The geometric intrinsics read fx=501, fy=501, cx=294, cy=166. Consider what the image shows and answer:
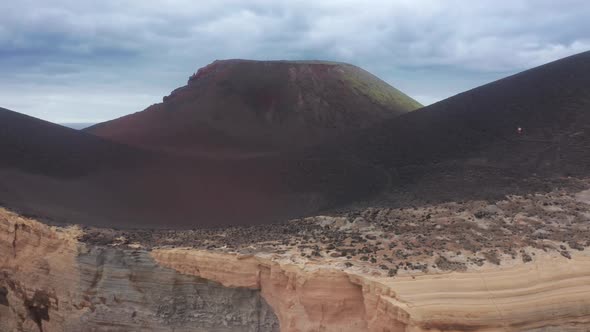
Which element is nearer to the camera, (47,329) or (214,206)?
(47,329)

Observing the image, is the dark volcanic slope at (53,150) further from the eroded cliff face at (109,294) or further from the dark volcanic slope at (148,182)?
the eroded cliff face at (109,294)

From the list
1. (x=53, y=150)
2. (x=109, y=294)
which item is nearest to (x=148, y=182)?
(x=53, y=150)

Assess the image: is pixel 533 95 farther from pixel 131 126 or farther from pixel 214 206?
pixel 131 126

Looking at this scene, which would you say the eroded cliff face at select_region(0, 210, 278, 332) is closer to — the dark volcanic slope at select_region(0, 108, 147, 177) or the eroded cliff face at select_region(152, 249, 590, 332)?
the eroded cliff face at select_region(152, 249, 590, 332)

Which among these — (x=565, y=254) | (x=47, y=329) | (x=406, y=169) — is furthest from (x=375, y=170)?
(x=47, y=329)

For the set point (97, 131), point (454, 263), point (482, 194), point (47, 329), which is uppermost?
point (97, 131)

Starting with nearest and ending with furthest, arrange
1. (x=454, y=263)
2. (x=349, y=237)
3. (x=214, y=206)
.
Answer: (x=454, y=263)
(x=349, y=237)
(x=214, y=206)
